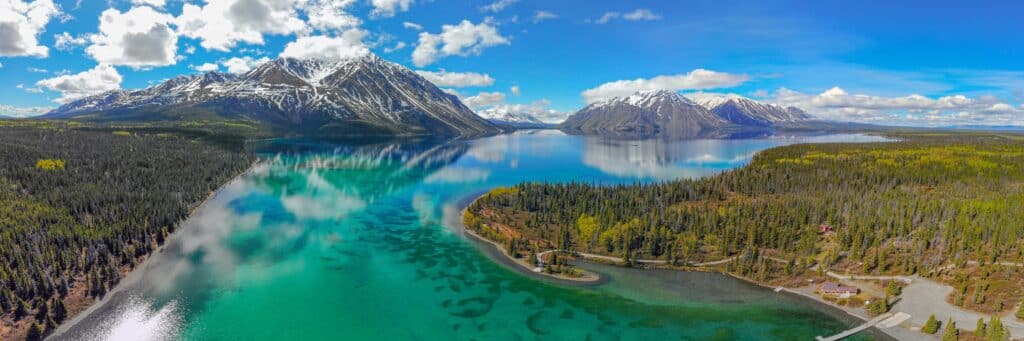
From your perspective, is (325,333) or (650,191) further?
(650,191)

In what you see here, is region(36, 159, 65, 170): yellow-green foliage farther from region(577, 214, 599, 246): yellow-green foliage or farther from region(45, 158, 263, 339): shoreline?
region(577, 214, 599, 246): yellow-green foliage

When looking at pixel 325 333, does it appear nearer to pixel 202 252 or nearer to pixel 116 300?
pixel 116 300

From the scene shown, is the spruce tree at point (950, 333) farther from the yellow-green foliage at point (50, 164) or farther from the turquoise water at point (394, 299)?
the yellow-green foliage at point (50, 164)

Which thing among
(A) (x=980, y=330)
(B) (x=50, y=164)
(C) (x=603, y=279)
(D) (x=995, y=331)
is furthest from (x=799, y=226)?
(B) (x=50, y=164)

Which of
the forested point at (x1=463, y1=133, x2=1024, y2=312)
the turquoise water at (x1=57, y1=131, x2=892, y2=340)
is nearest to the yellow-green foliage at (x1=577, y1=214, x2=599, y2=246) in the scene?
Result: the forested point at (x1=463, y1=133, x2=1024, y2=312)

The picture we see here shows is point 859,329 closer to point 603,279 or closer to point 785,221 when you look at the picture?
point 603,279

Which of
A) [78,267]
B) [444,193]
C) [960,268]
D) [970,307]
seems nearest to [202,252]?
[78,267]
